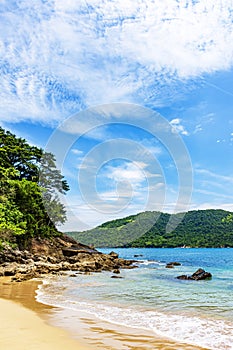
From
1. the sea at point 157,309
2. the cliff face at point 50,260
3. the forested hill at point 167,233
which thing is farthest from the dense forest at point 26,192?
the forested hill at point 167,233

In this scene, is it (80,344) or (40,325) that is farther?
(40,325)

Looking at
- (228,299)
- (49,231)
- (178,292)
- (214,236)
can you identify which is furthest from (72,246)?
(214,236)

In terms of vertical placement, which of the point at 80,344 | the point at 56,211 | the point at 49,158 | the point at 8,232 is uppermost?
the point at 49,158

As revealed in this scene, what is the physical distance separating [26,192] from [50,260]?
281 inches

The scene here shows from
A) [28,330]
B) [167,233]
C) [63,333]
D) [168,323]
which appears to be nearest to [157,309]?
[168,323]

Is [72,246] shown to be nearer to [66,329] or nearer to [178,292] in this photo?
[178,292]

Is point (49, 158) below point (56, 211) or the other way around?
the other way around

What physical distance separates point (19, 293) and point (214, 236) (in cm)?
10216

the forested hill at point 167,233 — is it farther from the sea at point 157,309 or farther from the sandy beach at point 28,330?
the sandy beach at point 28,330

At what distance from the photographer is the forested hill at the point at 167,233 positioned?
94.5m

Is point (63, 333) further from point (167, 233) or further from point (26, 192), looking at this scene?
point (167, 233)

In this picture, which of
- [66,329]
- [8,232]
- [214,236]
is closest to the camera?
[66,329]

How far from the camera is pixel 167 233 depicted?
124812 millimetres

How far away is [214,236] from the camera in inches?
4331
